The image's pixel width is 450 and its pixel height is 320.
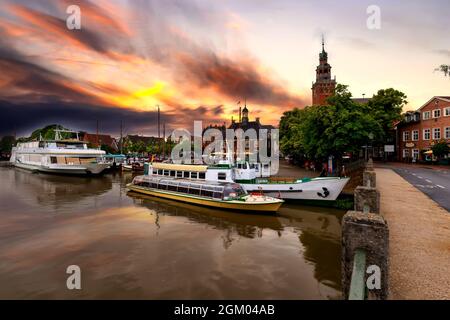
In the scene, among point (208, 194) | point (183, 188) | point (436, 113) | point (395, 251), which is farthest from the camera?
point (436, 113)

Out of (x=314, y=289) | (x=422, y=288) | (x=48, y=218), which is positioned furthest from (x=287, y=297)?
(x=48, y=218)

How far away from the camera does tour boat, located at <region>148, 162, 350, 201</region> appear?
22.4 metres

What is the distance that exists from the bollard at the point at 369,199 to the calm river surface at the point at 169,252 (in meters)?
3.17

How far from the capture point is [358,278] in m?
4.59

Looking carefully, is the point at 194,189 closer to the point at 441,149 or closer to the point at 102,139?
the point at 441,149

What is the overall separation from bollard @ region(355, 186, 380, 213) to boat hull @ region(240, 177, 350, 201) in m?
11.4

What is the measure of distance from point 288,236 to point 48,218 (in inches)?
723

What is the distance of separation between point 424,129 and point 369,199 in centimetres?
5336

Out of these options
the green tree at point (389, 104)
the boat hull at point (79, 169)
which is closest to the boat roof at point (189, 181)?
the boat hull at point (79, 169)

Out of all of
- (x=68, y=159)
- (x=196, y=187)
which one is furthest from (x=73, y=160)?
(x=196, y=187)

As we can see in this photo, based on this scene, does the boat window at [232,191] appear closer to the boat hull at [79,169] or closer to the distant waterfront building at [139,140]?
the boat hull at [79,169]

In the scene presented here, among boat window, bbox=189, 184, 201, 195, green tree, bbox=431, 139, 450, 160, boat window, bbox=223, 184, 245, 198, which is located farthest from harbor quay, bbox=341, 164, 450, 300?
green tree, bbox=431, 139, 450, 160

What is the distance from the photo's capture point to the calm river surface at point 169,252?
9586 mm

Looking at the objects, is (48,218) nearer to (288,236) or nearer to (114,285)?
(114,285)
